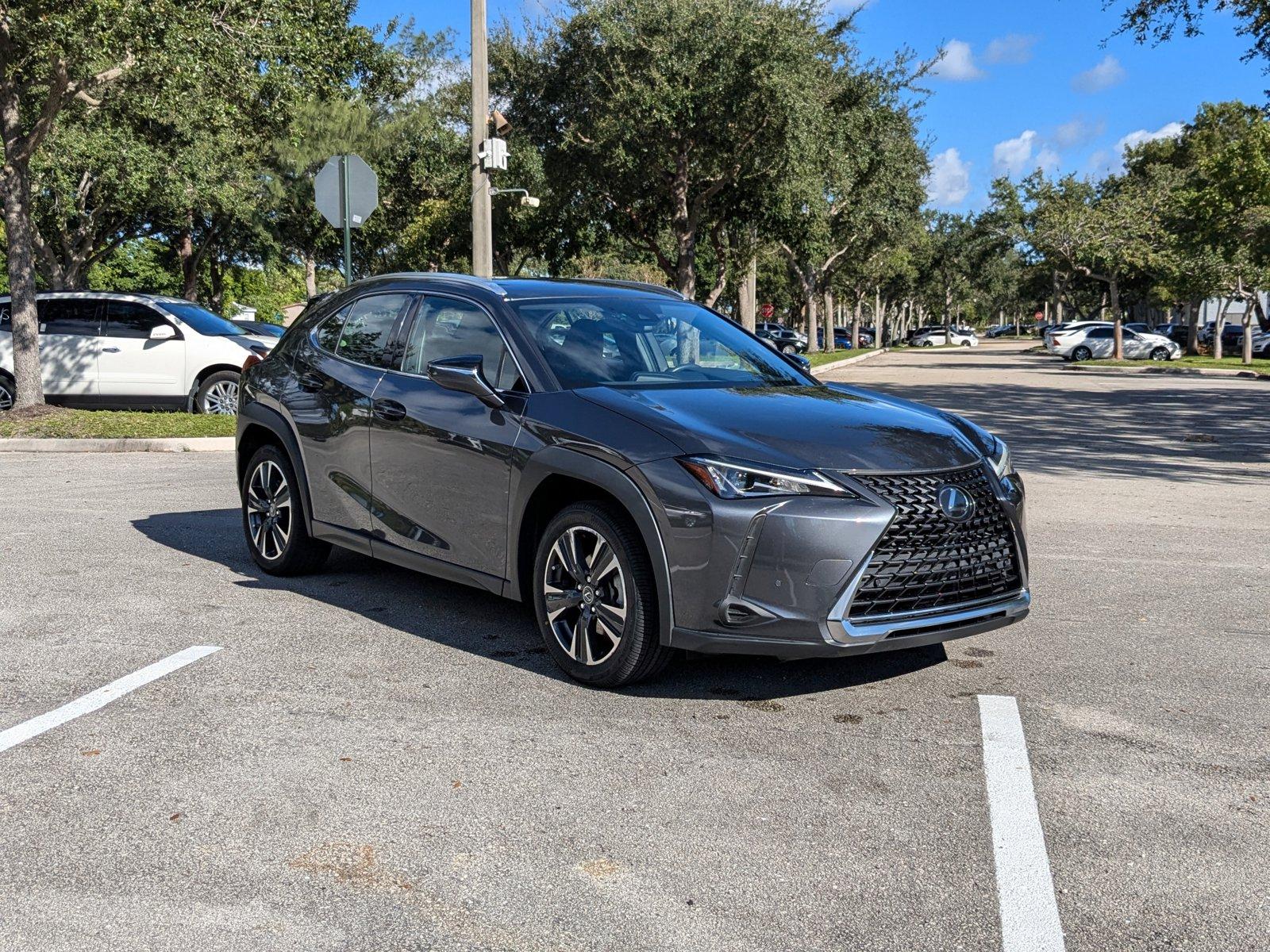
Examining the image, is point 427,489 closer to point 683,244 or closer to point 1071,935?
point 1071,935

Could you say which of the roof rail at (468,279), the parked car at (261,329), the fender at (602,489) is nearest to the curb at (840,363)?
the parked car at (261,329)

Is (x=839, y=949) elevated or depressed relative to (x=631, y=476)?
depressed

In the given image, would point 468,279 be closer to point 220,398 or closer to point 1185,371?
point 220,398

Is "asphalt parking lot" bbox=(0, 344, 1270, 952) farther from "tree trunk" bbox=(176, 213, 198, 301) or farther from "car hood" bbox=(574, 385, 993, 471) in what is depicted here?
"tree trunk" bbox=(176, 213, 198, 301)

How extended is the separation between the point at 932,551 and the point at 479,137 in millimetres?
13676

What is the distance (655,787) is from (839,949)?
1.07 metres

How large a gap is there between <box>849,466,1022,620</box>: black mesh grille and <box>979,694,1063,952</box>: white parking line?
485mm

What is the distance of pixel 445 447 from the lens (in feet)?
18.0

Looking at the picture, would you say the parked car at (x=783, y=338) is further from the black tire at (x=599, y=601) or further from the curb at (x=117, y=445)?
the black tire at (x=599, y=601)

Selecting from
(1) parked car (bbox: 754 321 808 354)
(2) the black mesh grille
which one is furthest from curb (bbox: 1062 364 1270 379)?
(2) the black mesh grille

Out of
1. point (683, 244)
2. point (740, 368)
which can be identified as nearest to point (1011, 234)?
point (683, 244)

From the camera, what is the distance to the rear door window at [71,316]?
16.1 m

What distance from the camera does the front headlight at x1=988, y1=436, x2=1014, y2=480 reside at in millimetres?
4996

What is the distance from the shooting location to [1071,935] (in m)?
2.97
